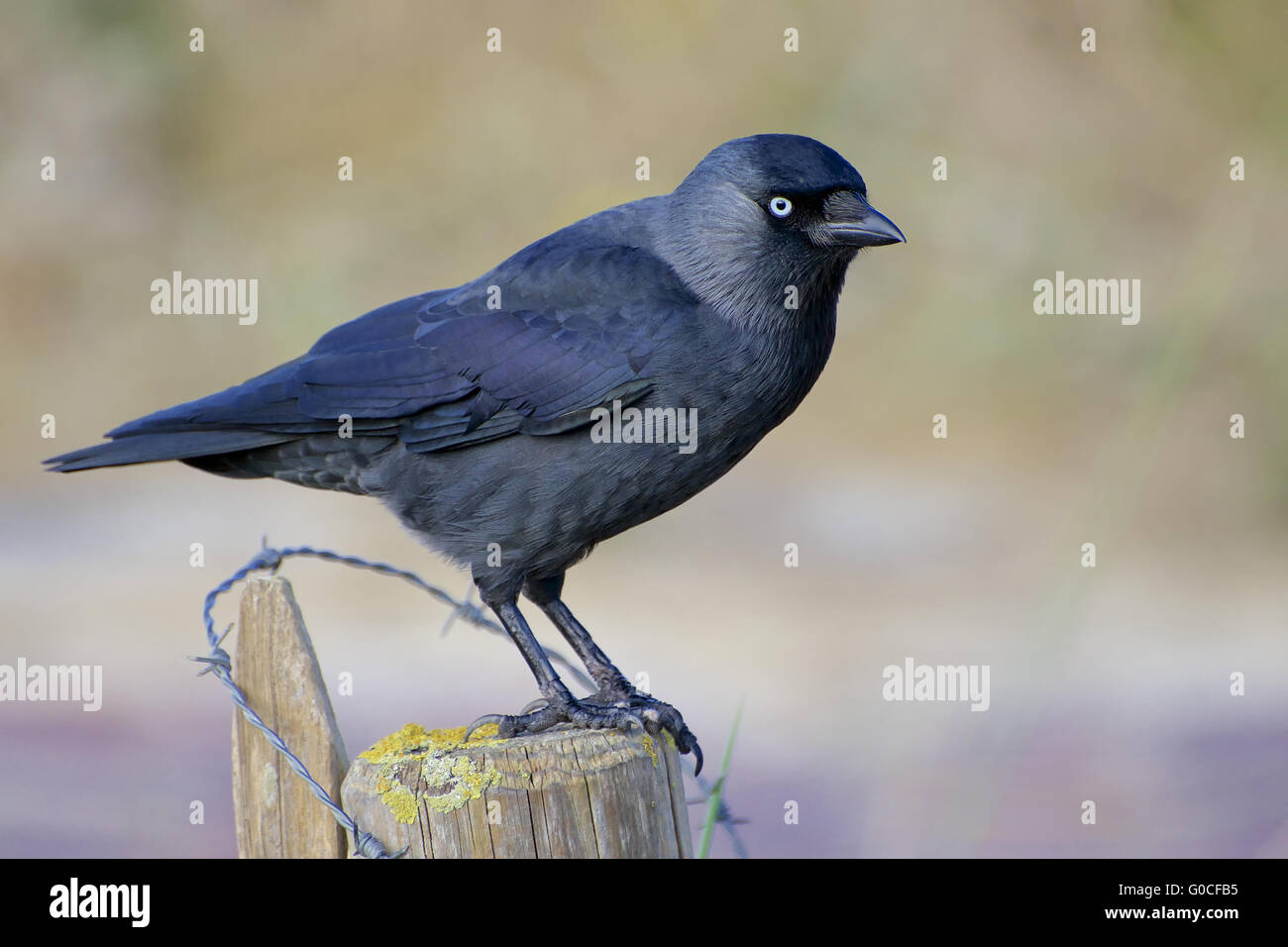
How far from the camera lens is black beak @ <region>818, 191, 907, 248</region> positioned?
13.1 ft

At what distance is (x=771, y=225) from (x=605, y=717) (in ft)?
5.39

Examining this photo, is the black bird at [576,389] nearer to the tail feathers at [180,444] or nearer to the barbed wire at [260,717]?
the tail feathers at [180,444]

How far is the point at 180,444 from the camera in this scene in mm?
4137

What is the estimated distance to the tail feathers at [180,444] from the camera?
4043mm

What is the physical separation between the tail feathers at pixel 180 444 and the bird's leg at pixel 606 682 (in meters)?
1.00

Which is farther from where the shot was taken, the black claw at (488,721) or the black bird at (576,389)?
the black bird at (576,389)

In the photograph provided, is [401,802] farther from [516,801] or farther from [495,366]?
[495,366]

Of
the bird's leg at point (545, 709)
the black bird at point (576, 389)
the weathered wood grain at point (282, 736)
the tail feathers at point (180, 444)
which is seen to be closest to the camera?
the weathered wood grain at point (282, 736)

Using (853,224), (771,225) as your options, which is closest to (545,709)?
(771,225)

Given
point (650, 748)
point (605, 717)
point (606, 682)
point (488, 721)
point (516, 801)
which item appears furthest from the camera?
point (606, 682)

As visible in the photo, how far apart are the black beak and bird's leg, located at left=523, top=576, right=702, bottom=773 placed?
1.52m

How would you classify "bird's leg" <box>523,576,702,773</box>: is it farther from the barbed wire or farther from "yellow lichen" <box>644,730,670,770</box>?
"yellow lichen" <box>644,730,670,770</box>

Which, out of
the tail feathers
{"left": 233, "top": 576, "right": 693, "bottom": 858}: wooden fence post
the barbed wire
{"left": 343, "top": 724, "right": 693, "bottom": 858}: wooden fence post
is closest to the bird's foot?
the barbed wire

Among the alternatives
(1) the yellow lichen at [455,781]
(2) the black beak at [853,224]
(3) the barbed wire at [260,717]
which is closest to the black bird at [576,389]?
(2) the black beak at [853,224]
